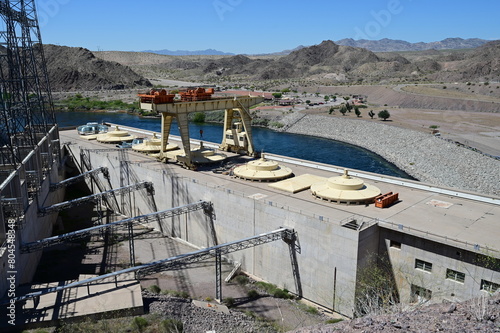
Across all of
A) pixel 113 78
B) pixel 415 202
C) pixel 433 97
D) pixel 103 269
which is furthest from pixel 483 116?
pixel 113 78

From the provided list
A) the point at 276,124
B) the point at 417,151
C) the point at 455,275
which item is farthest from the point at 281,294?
the point at 276,124

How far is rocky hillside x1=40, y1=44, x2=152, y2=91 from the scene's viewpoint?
17300 cm

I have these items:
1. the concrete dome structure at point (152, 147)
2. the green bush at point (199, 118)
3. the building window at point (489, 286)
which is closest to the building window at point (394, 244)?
the building window at point (489, 286)

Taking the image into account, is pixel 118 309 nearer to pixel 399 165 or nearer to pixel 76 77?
pixel 399 165

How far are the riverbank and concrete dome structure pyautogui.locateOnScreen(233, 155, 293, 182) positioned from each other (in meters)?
26.9

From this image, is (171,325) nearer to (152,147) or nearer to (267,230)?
(267,230)

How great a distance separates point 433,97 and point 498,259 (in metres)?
99.6

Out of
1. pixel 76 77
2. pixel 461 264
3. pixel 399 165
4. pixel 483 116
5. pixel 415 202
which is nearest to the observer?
pixel 461 264

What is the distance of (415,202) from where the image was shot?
28891 millimetres

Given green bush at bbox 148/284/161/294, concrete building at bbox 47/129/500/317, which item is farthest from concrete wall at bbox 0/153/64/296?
concrete building at bbox 47/129/500/317

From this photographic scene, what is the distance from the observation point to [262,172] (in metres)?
34.3

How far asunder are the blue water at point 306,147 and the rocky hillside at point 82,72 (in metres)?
64.1

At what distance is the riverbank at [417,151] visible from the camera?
51.4 metres

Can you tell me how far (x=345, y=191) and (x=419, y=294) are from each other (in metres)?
8.38
